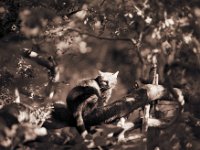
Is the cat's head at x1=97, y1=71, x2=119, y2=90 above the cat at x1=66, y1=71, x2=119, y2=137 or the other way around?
above

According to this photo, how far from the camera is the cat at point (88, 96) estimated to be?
374cm

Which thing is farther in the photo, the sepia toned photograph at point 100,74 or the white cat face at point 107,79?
the white cat face at point 107,79

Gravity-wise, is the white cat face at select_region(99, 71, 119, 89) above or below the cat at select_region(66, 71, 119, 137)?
above

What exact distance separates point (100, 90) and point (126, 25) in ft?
2.16

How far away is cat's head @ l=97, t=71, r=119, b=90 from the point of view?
3.84m

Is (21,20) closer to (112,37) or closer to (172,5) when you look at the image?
(112,37)

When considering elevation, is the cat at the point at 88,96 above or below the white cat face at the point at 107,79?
below

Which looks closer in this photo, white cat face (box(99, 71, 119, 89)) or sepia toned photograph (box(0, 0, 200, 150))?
sepia toned photograph (box(0, 0, 200, 150))

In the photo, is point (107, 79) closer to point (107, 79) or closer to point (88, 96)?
point (107, 79)

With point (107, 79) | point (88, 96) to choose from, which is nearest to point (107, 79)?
point (107, 79)

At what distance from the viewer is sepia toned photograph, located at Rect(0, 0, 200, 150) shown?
371 centimetres

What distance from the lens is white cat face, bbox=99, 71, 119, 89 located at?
385cm

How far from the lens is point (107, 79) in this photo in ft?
12.7

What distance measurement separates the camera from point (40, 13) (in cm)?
386
